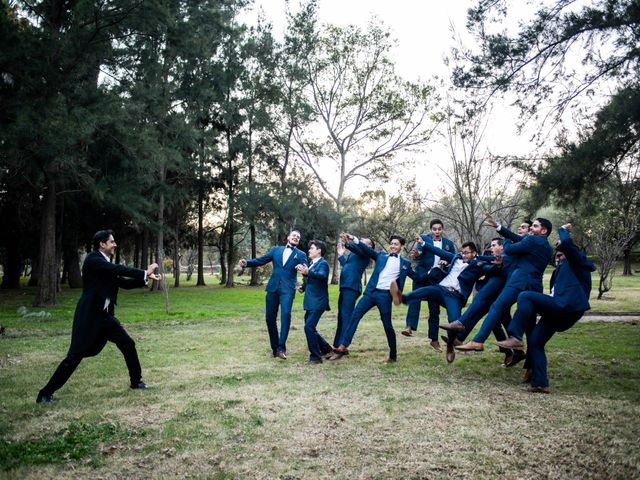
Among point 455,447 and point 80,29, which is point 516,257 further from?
point 80,29

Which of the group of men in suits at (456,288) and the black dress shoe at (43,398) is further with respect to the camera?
the group of men in suits at (456,288)

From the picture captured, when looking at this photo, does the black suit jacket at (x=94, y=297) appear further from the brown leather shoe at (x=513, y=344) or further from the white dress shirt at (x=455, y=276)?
the white dress shirt at (x=455, y=276)

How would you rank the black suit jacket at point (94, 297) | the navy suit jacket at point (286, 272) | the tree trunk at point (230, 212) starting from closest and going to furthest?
1. the black suit jacket at point (94, 297)
2. the navy suit jacket at point (286, 272)
3. the tree trunk at point (230, 212)

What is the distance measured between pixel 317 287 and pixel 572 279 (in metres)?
4.01

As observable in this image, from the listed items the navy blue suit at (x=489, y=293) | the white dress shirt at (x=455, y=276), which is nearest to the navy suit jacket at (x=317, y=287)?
the white dress shirt at (x=455, y=276)

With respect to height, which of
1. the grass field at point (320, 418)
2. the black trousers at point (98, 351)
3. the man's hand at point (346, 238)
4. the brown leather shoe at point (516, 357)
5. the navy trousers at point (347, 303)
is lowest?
the grass field at point (320, 418)

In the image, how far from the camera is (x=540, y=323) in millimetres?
6824

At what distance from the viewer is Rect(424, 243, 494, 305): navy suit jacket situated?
823cm

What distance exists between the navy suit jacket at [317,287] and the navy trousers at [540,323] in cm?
320

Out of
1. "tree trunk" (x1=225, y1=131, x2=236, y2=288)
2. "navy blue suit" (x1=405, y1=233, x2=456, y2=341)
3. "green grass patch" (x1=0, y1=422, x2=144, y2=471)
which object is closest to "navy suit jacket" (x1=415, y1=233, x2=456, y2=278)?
"navy blue suit" (x1=405, y1=233, x2=456, y2=341)

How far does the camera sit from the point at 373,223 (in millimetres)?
40875

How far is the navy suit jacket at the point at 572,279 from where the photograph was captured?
21.5 feet

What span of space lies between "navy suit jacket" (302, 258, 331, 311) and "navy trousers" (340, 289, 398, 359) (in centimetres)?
55

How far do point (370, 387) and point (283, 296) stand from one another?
2.78 m
